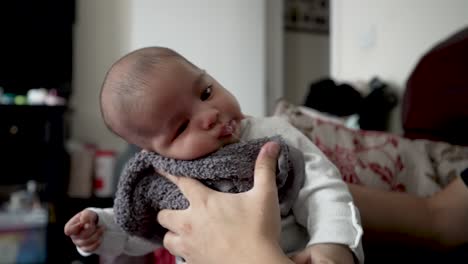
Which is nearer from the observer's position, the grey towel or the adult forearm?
the grey towel

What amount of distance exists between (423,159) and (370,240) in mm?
283

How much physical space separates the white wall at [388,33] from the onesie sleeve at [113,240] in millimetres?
1402

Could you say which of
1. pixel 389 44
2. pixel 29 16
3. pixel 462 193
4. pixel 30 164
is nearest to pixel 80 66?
pixel 29 16

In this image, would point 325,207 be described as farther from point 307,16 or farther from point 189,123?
point 307,16

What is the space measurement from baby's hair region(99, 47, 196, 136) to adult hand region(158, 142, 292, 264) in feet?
0.49

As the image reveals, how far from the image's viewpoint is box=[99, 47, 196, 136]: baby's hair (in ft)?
2.19

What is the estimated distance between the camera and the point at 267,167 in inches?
23.9

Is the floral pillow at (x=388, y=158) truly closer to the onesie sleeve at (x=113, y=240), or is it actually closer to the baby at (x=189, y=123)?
the baby at (x=189, y=123)

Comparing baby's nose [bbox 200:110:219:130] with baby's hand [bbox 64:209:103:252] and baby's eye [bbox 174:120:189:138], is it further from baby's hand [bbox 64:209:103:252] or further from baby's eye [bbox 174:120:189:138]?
Result: baby's hand [bbox 64:209:103:252]

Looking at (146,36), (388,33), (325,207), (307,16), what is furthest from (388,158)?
(307,16)

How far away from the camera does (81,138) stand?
297 centimetres

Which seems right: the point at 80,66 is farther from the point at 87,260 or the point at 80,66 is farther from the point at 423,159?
the point at 423,159

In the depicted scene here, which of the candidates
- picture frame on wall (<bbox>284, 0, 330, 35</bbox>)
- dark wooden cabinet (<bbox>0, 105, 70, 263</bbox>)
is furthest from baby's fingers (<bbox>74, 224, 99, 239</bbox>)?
picture frame on wall (<bbox>284, 0, 330, 35</bbox>)

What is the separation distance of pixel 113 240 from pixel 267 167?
14.5 inches
